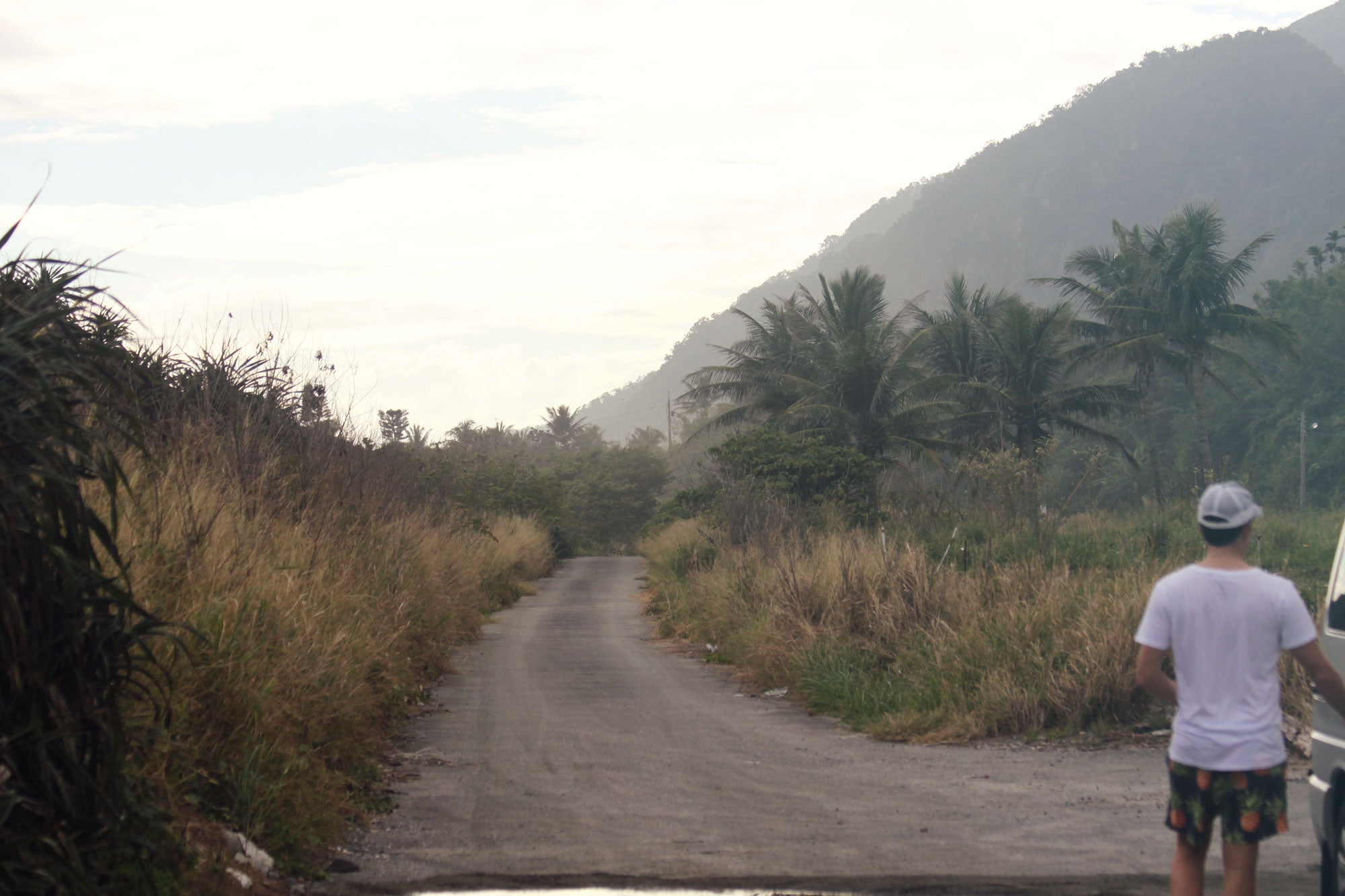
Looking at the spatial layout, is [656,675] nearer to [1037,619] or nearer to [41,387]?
[1037,619]

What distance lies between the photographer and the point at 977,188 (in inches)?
5610

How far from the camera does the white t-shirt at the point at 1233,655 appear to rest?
369 centimetres

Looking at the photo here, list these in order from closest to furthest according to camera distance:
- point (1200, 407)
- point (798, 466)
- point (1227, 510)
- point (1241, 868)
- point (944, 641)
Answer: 1. point (1241, 868)
2. point (1227, 510)
3. point (944, 641)
4. point (798, 466)
5. point (1200, 407)

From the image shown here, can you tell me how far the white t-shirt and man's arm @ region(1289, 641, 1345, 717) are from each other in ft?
0.14

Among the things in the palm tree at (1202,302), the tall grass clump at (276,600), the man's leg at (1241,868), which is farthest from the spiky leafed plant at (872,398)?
the man's leg at (1241,868)

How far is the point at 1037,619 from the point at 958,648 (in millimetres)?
739

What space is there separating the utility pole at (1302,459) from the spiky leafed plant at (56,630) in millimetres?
47700

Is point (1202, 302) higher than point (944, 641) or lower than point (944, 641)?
higher

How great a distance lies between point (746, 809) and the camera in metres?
6.36

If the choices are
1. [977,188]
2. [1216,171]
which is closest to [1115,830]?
[1216,171]

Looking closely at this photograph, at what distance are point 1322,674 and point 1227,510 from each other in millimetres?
626

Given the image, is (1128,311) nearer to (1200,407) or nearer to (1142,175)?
(1200,407)

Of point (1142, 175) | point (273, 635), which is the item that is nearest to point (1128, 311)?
point (273, 635)

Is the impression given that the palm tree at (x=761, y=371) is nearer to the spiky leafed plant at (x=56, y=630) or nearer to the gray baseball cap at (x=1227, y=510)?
the gray baseball cap at (x=1227, y=510)
